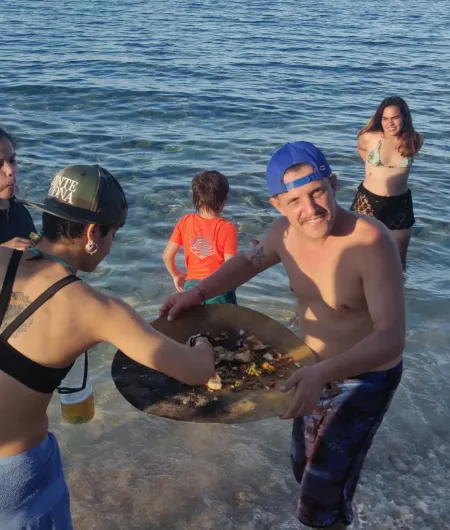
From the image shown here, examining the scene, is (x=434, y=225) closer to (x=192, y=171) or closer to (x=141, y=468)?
(x=192, y=171)

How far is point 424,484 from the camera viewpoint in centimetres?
465

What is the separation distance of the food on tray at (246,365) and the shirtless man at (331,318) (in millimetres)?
257

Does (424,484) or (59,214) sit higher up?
(59,214)

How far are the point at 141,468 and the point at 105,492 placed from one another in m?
0.35

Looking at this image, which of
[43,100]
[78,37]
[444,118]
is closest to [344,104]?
[444,118]

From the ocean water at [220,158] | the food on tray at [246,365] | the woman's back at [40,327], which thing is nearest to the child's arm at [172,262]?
the ocean water at [220,158]

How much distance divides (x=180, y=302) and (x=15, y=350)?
1.36 meters

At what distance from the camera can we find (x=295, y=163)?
329 centimetres

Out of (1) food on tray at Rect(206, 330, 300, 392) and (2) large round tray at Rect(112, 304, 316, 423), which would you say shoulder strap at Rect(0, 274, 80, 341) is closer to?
(2) large round tray at Rect(112, 304, 316, 423)

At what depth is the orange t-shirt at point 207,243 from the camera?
571cm

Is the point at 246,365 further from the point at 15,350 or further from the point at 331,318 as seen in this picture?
the point at 15,350

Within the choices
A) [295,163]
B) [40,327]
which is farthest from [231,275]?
[40,327]

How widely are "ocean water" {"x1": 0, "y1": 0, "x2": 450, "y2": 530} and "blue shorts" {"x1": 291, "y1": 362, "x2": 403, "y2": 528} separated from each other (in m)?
0.83

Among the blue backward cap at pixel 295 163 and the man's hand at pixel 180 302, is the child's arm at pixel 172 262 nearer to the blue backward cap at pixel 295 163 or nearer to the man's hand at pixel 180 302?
the man's hand at pixel 180 302
